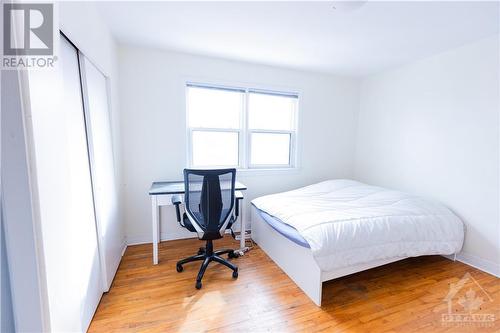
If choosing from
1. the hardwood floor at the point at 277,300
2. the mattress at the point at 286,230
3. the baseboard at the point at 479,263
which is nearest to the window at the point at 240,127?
the mattress at the point at 286,230

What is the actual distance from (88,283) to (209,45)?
2.48m

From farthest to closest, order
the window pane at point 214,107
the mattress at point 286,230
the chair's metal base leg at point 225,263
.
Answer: the window pane at point 214,107, the chair's metal base leg at point 225,263, the mattress at point 286,230

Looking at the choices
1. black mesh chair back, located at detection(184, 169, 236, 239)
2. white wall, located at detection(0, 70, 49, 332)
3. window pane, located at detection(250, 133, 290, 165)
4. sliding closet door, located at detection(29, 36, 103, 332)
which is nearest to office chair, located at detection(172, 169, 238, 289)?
black mesh chair back, located at detection(184, 169, 236, 239)

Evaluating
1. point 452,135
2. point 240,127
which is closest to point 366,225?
point 452,135

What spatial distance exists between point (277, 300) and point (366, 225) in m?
0.99

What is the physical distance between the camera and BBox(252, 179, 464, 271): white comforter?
5.99 feet

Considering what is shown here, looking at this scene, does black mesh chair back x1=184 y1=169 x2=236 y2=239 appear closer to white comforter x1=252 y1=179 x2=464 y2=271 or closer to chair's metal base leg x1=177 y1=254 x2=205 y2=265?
chair's metal base leg x1=177 y1=254 x2=205 y2=265

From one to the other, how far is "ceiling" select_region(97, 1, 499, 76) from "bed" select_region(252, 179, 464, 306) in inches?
67.0

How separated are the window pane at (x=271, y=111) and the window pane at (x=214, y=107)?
0.67 ft

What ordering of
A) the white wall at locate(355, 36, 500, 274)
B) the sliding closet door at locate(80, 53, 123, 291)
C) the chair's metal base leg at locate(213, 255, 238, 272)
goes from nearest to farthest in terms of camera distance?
the sliding closet door at locate(80, 53, 123, 291) < the chair's metal base leg at locate(213, 255, 238, 272) < the white wall at locate(355, 36, 500, 274)

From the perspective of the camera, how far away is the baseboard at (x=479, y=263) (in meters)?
2.27

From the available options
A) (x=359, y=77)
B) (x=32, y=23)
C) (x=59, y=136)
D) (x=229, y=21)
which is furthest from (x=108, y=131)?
(x=359, y=77)

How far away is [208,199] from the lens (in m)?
2.03

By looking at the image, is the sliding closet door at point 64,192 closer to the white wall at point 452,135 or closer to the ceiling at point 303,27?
the ceiling at point 303,27
